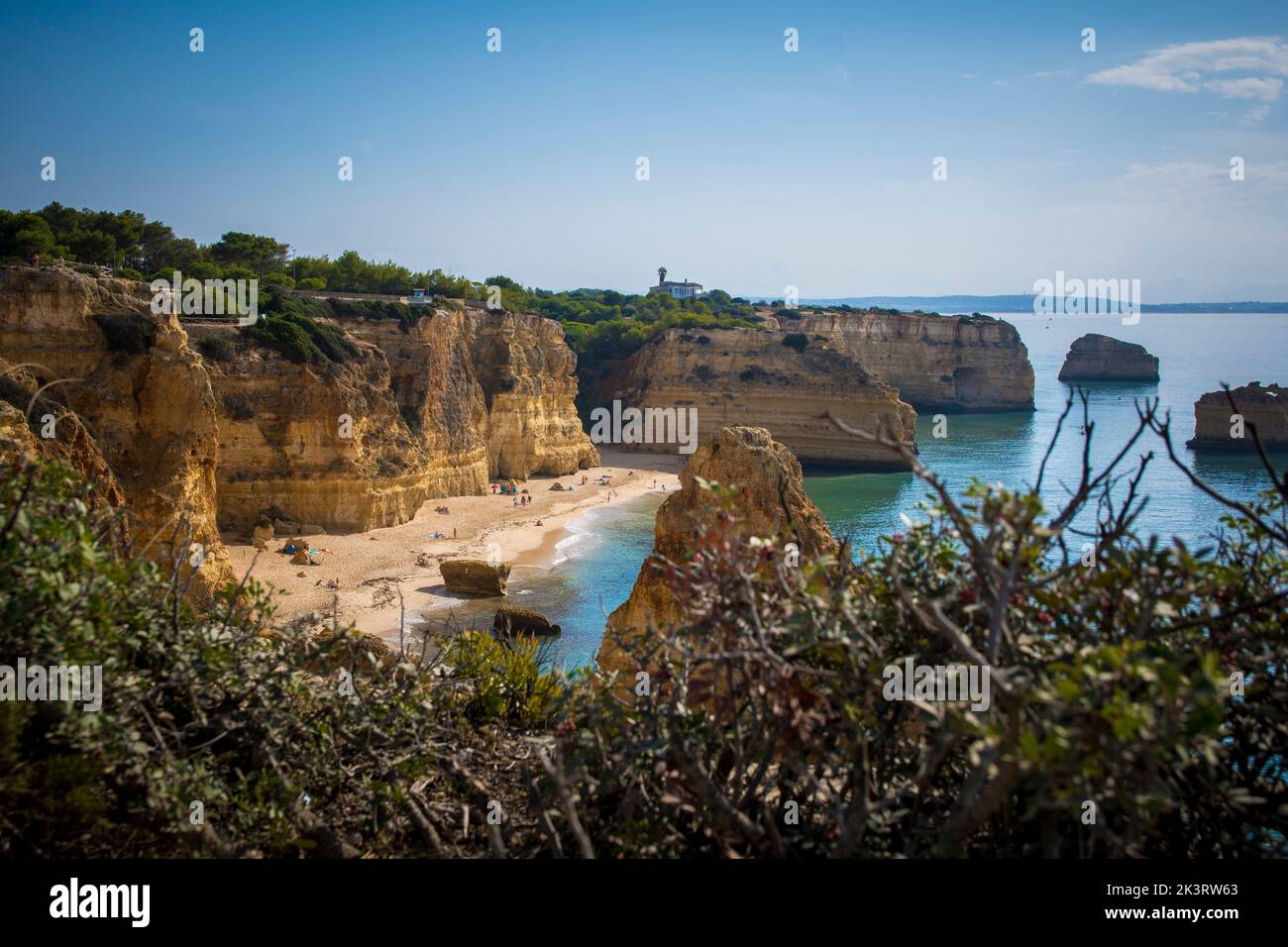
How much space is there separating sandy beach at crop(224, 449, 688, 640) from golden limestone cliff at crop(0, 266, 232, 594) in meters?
3.67

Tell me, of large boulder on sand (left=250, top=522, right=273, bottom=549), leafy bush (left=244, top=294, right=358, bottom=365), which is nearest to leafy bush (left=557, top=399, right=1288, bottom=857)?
large boulder on sand (left=250, top=522, right=273, bottom=549)

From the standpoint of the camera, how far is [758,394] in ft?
231

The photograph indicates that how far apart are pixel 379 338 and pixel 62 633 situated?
43.9 meters

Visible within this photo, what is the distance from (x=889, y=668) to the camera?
4.32 meters

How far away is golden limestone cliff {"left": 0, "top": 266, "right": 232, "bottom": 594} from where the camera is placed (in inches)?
861

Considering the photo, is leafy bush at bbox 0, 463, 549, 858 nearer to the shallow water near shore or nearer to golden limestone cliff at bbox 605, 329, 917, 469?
the shallow water near shore

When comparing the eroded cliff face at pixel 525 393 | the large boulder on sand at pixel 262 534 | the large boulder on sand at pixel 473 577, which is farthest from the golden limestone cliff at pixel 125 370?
the eroded cliff face at pixel 525 393

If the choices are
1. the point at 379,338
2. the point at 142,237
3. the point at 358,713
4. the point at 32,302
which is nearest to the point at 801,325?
the point at 379,338

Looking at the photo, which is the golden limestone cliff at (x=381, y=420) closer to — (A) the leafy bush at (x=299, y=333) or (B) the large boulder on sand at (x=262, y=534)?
(A) the leafy bush at (x=299, y=333)

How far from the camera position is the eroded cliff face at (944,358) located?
313 feet

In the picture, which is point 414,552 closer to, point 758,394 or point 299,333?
point 299,333

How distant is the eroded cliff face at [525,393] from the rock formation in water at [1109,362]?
7531 cm

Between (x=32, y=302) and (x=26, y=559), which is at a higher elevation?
(x=32, y=302)
